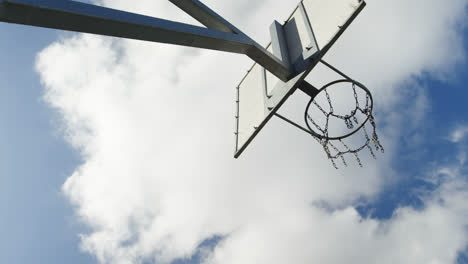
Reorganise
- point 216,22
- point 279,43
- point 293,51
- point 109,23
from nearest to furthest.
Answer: point 109,23
point 216,22
point 293,51
point 279,43

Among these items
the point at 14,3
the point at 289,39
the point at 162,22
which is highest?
the point at 289,39

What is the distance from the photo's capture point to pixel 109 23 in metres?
3.28

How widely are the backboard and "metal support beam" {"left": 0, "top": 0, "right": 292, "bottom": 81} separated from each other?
37.8 inches

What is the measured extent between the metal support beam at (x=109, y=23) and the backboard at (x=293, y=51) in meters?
0.96

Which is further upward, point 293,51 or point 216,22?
point 216,22

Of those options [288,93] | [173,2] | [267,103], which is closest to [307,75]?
[288,93]

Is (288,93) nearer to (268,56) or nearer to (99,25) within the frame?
(268,56)

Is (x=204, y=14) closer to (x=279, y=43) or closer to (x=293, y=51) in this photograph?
(x=279, y=43)

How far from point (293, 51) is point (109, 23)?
9.59 ft

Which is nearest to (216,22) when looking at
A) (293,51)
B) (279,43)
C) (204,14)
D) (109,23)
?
(204,14)

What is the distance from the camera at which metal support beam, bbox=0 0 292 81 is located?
2871 mm

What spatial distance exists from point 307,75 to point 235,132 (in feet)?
6.51

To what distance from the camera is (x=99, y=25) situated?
3.27 m

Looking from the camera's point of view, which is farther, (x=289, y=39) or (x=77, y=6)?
(x=289, y=39)
